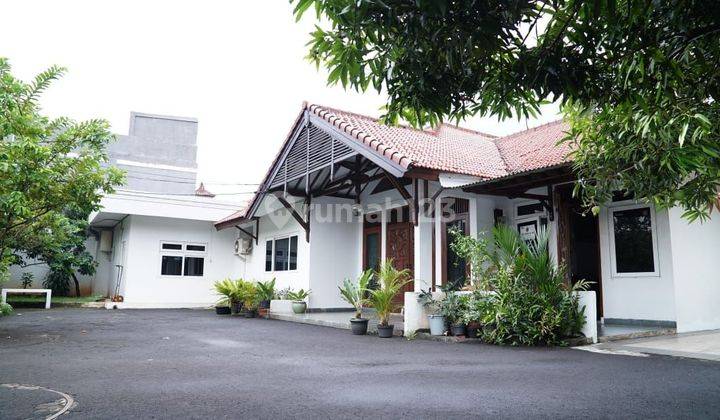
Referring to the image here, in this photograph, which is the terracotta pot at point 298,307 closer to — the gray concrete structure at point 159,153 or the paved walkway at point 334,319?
the paved walkway at point 334,319

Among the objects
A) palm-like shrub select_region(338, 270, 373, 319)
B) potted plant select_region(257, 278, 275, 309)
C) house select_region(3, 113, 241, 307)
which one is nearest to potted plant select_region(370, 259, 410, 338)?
palm-like shrub select_region(338, 270, 373, 319)

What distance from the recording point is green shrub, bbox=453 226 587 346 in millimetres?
7398

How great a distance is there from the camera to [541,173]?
27.3ft

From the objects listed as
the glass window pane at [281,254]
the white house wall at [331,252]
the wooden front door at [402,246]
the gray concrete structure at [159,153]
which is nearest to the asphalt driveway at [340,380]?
the wooden front door at [402,246]

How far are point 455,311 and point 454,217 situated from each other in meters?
2.75

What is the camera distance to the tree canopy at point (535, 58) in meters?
2.56

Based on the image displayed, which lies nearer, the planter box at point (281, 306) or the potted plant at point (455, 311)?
the potted plant at point (455, 311)

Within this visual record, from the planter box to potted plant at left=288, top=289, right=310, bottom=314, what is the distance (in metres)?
0.22

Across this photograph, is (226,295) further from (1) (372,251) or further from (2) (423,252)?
(2) (423,252)

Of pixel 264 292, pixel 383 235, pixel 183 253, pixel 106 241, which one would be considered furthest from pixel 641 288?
pixel 106 241

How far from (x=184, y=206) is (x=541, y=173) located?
544 inches

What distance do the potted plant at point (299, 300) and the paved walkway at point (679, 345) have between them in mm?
7729

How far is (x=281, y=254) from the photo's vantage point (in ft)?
53.1

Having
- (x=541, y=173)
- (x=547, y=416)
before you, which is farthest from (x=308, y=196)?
(x=547, y=416)
